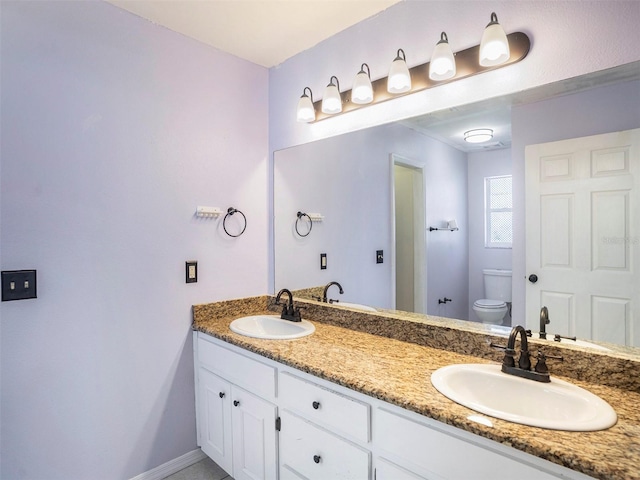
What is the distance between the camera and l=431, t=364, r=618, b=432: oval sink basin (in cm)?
93

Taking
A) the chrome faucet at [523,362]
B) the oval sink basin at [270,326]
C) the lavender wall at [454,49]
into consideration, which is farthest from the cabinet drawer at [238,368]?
the lavender wall at [454,49]

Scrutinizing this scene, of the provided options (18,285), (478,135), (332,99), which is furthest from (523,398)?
(18,285)

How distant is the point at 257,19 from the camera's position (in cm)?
183

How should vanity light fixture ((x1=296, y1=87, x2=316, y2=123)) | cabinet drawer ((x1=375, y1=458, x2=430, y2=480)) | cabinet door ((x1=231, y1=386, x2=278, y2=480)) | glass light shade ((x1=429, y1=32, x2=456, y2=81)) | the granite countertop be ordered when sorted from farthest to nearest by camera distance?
1. vanity light fixture ((x1=296, y1=87, x2=316, y2=123))
2. cabinet door ((x1=231, y1=386, x2=278, y2=480))
3. glass light shade ((x1=429, y1=32, x2=456, y2=81))
4. cabinet drawer ((x1=375, y1=458, x2=430, y2=480))
5. the granite countertop

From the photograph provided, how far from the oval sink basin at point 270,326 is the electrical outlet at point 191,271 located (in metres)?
0.34

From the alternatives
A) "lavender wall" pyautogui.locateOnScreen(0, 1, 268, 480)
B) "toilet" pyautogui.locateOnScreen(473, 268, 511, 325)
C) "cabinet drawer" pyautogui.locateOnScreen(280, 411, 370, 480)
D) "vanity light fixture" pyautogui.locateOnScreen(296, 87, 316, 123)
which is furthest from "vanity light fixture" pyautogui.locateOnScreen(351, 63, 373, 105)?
"cabinet drawer" pyautogui.locateOnScreen(280, 411, 370, 480)

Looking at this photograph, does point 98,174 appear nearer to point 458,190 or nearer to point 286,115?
point 286,115

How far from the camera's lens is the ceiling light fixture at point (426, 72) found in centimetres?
133

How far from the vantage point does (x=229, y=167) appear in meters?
2.19

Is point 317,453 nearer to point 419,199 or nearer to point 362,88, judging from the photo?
point 419,199

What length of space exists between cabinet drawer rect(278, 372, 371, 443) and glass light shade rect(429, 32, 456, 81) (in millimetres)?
1321

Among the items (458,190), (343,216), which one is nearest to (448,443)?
(458,190)

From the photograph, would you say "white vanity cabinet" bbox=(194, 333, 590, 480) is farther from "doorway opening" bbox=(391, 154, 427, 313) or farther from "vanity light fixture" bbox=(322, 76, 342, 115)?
"vanity light fixture" bbox=(322, 76, 342, 115)

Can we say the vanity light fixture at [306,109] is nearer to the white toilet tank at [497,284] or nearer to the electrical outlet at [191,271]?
the electrical outlet at [191,271]
